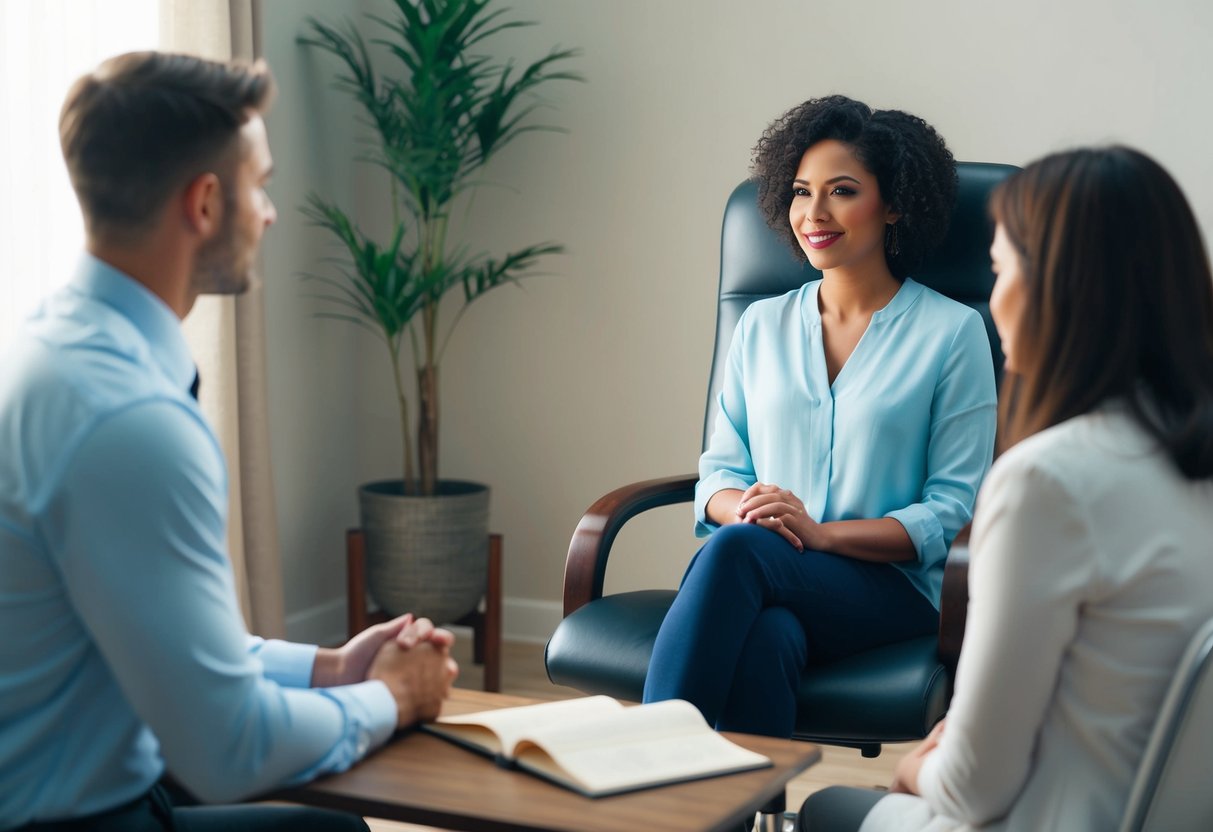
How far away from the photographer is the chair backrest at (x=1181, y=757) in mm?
993

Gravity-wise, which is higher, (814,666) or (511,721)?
(511,721)

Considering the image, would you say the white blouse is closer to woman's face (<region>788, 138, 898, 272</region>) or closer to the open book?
the open book

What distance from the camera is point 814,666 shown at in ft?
→ 6.30

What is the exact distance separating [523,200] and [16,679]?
2666mm

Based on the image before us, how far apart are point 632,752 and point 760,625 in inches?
30.1

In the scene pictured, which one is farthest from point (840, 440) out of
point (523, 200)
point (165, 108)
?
point (523, 200)

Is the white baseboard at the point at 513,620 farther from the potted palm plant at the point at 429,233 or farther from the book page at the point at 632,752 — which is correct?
the book page at the point at 632,752

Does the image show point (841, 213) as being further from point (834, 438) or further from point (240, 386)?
point (240, 386)

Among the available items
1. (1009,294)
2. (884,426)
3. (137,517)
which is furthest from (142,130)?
(884,426)

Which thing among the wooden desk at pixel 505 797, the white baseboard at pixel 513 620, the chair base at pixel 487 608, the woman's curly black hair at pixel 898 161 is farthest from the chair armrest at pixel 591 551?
the white baseboard at pixel 513 620

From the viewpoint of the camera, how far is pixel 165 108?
1.10m

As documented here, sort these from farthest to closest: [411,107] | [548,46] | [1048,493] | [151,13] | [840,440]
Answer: [548,46]
[411,107]
[151,13]
[840,440]
[1048,493]

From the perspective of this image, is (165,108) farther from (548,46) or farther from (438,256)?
(548,46)

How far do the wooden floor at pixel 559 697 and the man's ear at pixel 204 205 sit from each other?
1.15 metres
